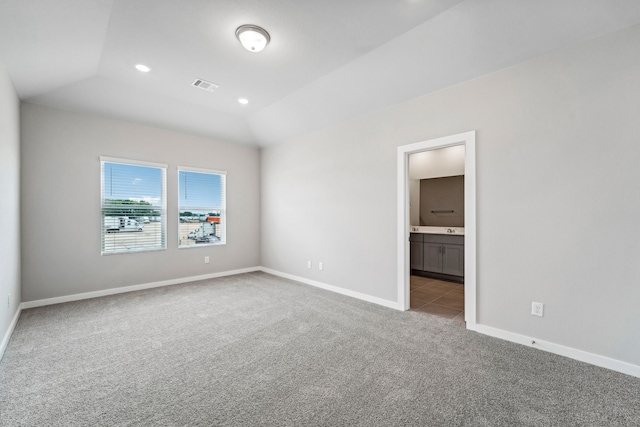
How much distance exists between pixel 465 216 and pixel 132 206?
15.7 ft

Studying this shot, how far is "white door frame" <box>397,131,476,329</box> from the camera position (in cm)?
295

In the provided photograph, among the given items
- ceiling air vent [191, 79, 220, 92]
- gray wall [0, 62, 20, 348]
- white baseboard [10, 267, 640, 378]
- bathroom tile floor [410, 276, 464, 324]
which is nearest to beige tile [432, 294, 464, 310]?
bathroom tile floor [410, 276, 464, 324]

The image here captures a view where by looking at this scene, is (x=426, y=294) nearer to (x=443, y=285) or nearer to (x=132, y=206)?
(x=443, y=285)

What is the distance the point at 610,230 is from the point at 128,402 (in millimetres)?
3751

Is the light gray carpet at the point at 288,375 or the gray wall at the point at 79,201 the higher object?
the gray wall at the point at 79,201

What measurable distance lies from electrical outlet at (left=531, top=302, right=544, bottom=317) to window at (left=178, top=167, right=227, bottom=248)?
4.86 metres

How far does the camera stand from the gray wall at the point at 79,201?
3.65 metres

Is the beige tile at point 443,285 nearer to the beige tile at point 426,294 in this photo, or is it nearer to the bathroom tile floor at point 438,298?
the bathroom tile floor at point 438,298

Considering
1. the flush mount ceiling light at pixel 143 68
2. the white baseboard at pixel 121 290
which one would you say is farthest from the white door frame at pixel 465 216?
the white baseboard at pixel 121 290

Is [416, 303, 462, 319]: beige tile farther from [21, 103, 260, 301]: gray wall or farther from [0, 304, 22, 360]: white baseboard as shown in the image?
[0, 304, 22, 360]: white baseboard

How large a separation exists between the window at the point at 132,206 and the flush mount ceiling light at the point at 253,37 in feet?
9.74

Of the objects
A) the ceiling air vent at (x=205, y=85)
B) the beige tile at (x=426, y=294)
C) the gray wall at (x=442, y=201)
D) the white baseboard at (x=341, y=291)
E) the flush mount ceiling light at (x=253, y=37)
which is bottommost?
the beige tile at (x=426, y=294)

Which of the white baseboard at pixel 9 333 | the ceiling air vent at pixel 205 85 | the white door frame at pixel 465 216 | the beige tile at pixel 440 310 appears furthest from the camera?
the ceiling air vent at pixel 205 85

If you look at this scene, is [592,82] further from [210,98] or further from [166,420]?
[210,98]
